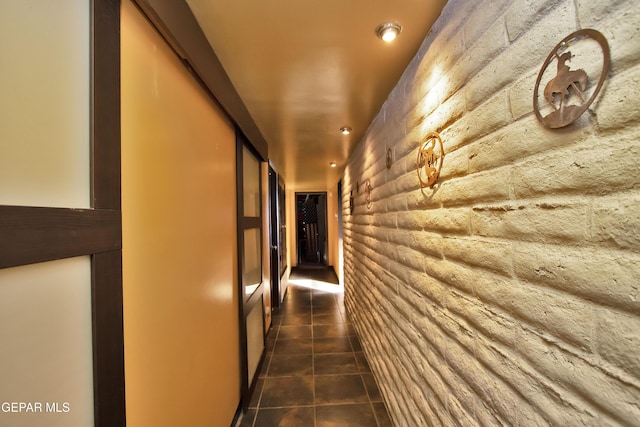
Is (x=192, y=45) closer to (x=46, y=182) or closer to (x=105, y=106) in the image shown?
(x=105, y=106)

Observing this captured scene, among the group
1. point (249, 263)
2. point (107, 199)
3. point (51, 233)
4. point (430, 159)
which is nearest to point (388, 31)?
point (430, 159)

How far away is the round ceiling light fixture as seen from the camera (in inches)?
42.1

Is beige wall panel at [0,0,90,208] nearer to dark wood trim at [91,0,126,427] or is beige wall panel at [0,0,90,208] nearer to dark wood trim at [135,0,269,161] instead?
dark wood trim at [91,0,126,427]

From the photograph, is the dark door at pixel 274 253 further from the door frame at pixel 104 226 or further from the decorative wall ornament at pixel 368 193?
the door frame at pixel 104 226

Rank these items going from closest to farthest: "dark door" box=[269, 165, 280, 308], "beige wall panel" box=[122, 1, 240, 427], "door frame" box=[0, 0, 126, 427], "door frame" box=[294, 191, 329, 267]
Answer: "door frame" box=[0, 0, 126, 427] → "beige wall panel" box=[122, 1, 240, 427] → "dark door" box=[269, 165, 280, 308] → "door frame" box=[294, 191, 329, 267]

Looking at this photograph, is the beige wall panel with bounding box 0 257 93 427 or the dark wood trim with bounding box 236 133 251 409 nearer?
the beige wall panel with bounding box 0 257 93 427

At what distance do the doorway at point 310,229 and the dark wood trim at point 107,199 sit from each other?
7.05 m

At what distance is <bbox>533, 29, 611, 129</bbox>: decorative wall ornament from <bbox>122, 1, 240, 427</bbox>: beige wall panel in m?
1.06

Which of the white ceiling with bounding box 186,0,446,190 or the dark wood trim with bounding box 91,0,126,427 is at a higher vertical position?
the white ceiling with bounding box 186,0,446,190

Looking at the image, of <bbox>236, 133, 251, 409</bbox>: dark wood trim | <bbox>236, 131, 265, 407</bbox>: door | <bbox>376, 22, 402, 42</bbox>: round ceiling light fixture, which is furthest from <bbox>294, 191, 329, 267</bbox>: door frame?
<bbox>376, 22, 402, 42</bbox>: round ceiling light fixture

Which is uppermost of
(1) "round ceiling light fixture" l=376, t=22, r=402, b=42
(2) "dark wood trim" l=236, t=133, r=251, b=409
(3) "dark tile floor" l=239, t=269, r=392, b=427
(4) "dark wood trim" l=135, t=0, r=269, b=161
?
(1) "round ceiling light fixture" l=376, t=22, r=402, b=42

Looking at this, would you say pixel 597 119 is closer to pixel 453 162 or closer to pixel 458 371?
pixel 453 162

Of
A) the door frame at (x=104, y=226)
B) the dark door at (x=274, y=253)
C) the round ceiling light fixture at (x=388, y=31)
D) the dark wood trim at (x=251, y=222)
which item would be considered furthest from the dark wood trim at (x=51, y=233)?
the dark door at (x=274, y=253)

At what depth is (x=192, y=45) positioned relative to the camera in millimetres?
1009
